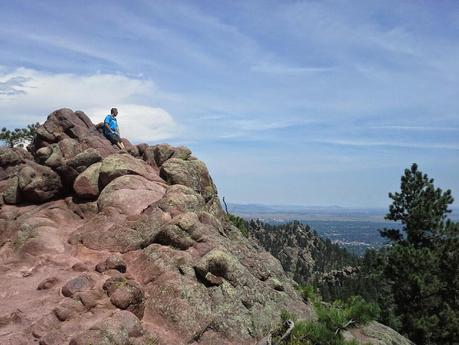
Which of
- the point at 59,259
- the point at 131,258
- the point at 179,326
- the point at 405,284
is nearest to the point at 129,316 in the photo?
the point at 179,326

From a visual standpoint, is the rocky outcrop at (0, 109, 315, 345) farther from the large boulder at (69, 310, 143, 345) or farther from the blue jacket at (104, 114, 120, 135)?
the blue jacket at (104, 114, 120, 135)

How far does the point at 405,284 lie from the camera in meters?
46.5

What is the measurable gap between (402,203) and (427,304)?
33.8 feet

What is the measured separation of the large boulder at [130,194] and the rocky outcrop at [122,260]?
2.5 inches

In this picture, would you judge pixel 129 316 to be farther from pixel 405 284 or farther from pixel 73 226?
pixel 405 284

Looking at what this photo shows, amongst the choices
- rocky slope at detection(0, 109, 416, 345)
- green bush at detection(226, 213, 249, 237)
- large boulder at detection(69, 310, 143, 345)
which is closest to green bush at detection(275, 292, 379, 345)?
rocky slope at detection(0, 109, 416, 345)

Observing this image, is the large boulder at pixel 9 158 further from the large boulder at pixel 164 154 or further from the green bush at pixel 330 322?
the green bush at pixel 330 322

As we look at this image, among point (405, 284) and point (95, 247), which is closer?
point (95, 247)

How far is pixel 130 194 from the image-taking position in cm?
2656

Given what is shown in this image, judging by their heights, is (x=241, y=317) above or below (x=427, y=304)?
above

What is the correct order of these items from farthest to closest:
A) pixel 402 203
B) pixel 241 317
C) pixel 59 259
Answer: pixel 402 203, pixel 59 259, pixel 241 317

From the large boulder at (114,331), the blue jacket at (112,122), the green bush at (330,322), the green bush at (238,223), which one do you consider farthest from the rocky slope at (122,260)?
the green bush at (238,223)

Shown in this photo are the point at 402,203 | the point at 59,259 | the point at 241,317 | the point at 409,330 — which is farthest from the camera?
the point at 402,203

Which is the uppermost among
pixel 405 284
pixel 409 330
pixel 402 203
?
pixel 402 203
